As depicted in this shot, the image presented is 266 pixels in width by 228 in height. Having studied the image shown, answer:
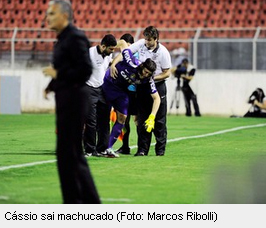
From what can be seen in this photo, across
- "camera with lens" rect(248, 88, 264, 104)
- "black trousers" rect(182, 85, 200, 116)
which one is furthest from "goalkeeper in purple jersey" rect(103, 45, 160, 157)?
"black trousers" rect(182, 85, 200, 116)

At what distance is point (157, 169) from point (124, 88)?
7.90 feet

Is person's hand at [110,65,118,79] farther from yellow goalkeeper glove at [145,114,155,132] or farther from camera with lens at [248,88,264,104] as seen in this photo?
camera with lens at [248,88,264,104]

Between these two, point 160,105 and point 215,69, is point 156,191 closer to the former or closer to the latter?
point 160,105

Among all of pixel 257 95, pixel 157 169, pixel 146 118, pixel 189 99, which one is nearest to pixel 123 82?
pixel 146 118

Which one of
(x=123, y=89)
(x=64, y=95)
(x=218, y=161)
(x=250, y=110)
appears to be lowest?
(x=250, y=110)

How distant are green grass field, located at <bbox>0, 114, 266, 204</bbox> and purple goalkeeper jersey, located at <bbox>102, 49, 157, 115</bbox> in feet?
2.88

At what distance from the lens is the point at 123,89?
52.2 feet

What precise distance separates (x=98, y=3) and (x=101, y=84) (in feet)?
68.9

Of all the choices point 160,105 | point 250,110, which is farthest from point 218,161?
point 250,110

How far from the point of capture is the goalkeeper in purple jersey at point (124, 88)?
15562mm

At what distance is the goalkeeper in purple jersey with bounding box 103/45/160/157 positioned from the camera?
15562 mm

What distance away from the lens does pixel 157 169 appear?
45.4 feet

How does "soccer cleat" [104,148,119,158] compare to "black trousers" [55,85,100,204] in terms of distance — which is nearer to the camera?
"black trousers" [55,85,100,204]

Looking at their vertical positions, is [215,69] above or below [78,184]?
below
